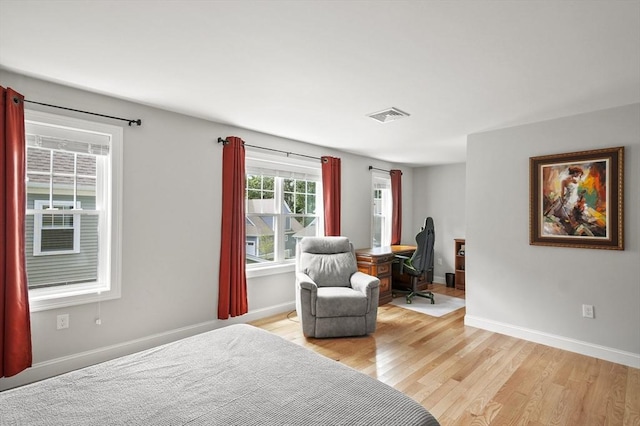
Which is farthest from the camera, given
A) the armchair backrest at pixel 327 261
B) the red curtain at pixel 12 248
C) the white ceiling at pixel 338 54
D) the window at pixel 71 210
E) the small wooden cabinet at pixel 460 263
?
the small wooden cabinet at pixel 460 263

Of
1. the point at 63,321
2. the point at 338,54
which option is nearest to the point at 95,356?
the point at 63,321

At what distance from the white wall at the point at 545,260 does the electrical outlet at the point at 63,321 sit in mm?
4228

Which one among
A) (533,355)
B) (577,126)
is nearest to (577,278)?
(533,355)

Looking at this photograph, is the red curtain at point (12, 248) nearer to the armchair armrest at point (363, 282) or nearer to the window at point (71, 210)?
the window at point (71, 210)

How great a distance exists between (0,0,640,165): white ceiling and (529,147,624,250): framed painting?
507mm

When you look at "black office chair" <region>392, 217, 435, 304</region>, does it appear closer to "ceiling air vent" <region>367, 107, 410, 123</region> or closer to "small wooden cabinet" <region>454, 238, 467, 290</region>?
"small wooden cabinet" <region>454, 238, 467, 290</region>

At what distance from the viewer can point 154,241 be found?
10.7 feet

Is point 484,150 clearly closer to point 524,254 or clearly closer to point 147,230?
point 524,254

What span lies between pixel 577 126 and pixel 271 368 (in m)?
3.73

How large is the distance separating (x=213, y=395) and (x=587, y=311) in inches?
143

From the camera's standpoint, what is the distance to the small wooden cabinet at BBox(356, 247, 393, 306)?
4.84 metres

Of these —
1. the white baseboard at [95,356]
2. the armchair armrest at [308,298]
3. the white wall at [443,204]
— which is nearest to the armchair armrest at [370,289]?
the armchair armrest at [308,298]

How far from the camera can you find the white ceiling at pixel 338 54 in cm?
172

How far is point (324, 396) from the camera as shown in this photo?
1299mm
